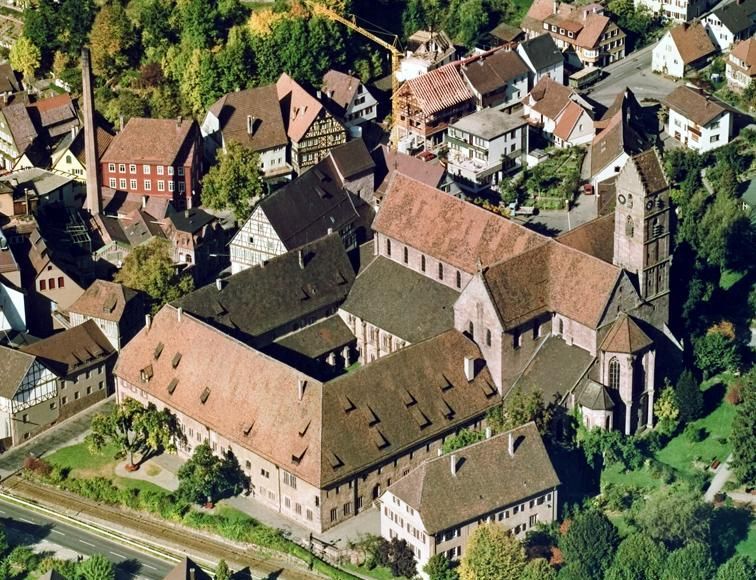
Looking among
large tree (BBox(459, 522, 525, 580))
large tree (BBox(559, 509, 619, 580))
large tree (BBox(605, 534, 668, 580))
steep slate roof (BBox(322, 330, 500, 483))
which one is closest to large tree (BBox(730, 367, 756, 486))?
large tree (BBox(605, 534, 668, 580))

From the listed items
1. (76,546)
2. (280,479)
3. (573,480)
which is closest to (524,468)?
(573,480)

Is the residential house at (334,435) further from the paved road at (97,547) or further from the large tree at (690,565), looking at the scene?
the large tree at (690,565)

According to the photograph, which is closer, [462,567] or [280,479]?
[462,567]

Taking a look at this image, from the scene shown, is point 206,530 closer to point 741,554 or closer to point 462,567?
point 462,567

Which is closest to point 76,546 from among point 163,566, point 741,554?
point 163,566

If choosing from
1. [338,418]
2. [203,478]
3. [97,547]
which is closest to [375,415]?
[338,418]

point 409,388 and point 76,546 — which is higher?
point 409,388

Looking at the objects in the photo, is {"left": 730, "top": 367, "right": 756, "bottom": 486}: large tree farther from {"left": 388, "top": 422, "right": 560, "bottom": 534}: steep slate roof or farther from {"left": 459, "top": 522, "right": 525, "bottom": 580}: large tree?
{"left": 459, "top": 522, "right": 525, "bottom": 580}: large tree
